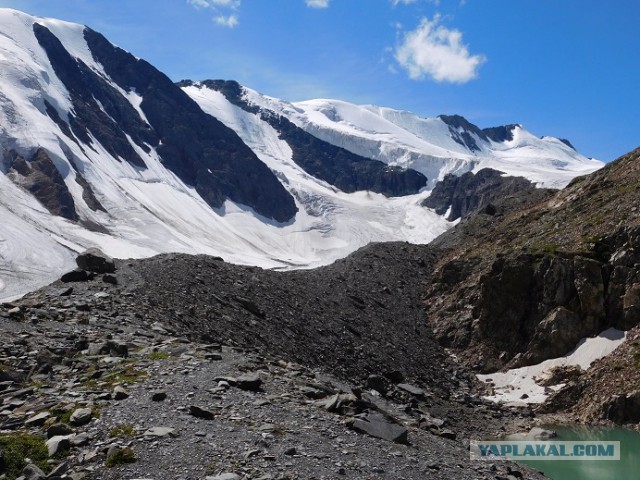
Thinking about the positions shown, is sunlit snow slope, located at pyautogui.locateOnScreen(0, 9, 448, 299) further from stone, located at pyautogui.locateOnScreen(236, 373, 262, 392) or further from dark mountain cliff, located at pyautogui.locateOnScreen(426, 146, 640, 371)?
stone, located at pyautogui.locateOnScreen(236, 373, 262, 392)

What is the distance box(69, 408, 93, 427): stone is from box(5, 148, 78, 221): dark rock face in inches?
5728

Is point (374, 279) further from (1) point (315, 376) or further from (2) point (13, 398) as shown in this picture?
(2) point (13, 398)

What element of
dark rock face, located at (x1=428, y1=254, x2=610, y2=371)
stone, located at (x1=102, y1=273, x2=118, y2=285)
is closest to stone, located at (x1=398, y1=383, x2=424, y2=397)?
dark rock face, located at (x1=428, y1=254, x2=610, y2=371)

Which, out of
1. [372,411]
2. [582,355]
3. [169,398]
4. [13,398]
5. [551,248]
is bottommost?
[13,398]

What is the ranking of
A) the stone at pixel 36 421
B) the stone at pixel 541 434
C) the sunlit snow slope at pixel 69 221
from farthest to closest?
the sunlit snow slope at pixel 69 221, the stone at pixel 541 434, the stone at pixel 36 421

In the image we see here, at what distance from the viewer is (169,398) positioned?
1608 centimetres

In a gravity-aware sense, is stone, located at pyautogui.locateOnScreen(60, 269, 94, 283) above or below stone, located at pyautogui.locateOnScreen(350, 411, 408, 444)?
below

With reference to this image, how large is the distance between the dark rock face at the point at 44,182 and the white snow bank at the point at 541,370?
5262 inches

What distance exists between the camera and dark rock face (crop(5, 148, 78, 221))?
5940 inches

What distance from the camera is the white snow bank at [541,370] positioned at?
35000mm

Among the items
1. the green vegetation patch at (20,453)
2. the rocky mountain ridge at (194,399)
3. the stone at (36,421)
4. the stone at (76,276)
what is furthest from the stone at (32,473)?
the stone at (76,276)

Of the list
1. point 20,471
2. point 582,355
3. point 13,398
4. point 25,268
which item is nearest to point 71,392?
point 13,398

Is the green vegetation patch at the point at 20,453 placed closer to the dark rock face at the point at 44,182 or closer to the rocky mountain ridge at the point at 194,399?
the rocky mountain ridge at the point at 194,399

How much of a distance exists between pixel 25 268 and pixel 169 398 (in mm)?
106896
